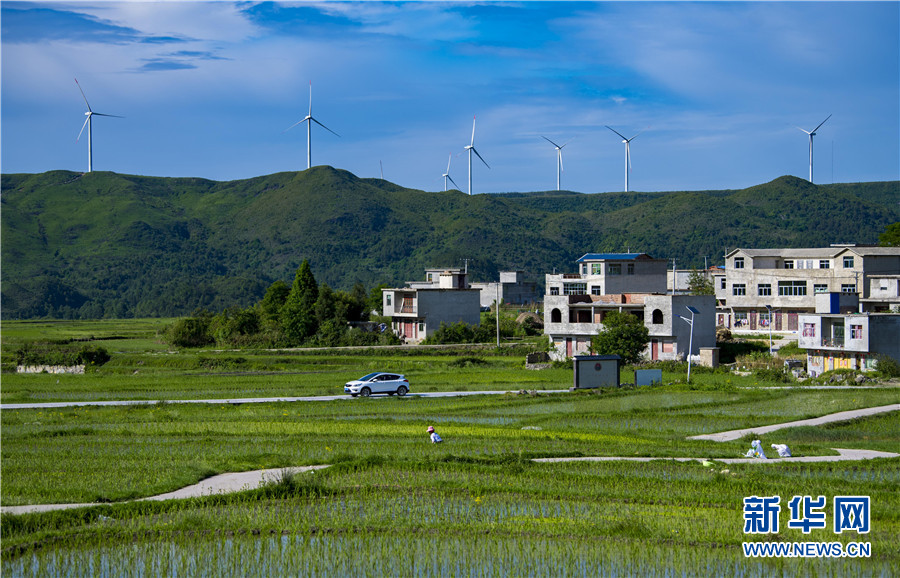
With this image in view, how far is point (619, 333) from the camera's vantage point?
208ft

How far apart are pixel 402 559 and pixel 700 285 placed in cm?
9120

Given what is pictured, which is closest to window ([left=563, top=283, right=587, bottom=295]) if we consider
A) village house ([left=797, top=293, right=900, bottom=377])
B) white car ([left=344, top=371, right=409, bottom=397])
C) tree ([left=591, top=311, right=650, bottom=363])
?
tree ([left=591, top=311, right=650, bottom=363])

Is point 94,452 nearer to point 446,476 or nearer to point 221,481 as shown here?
point 221,481

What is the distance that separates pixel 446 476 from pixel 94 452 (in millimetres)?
11537

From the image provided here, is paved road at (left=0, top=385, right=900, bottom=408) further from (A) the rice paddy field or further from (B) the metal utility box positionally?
(A) the rice paddy field

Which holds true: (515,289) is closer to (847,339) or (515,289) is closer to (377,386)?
(847,339)

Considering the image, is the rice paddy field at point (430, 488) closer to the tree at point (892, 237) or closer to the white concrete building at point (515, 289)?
the tree at point (892, 237)

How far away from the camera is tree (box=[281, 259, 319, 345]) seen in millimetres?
88688

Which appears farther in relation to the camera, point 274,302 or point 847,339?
point 274,302

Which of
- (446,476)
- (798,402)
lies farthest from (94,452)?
(798,402)

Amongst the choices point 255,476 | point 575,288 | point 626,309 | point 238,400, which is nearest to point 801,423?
point 255,476

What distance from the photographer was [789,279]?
266 ft

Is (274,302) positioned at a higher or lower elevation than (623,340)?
higher

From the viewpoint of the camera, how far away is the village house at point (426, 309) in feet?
300
